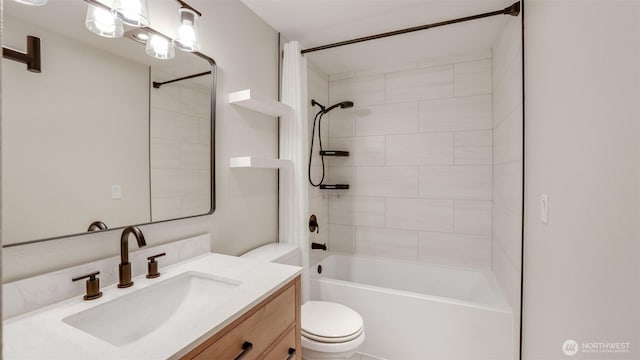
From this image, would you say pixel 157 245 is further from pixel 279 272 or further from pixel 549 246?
pixel 549 246

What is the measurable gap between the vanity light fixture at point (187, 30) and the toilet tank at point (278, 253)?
3.87 ft

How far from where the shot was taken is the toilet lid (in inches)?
63.8

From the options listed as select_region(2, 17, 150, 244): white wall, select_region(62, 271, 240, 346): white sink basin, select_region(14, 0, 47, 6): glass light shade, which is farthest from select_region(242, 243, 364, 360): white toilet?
select_region(14, 0, 47, 6): glass light shade

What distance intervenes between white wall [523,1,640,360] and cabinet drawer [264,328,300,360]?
105cm

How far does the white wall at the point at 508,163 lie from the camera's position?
170 centimetres

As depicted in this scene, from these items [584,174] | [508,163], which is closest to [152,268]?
[584,174]

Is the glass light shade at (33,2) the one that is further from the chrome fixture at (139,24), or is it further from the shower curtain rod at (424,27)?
the shower curtain rod at (424,27)

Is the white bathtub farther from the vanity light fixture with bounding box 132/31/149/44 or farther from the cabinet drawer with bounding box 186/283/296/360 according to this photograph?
the vanity light fixture with bounding box 132/31/149/44

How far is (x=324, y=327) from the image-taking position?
5.55 ft

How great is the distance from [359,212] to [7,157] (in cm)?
245

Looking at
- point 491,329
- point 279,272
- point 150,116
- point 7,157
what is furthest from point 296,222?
point 7,157

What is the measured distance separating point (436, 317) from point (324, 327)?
0.76m

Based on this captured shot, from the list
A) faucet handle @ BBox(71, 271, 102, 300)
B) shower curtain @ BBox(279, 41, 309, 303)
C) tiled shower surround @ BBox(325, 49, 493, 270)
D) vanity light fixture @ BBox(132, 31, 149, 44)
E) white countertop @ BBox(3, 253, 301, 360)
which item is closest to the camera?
white countertop @ BBox(3, 253, 301, 360)

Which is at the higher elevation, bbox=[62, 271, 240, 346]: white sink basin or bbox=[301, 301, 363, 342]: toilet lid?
bbox=[62, 271, 240, 346]: white sink basin
